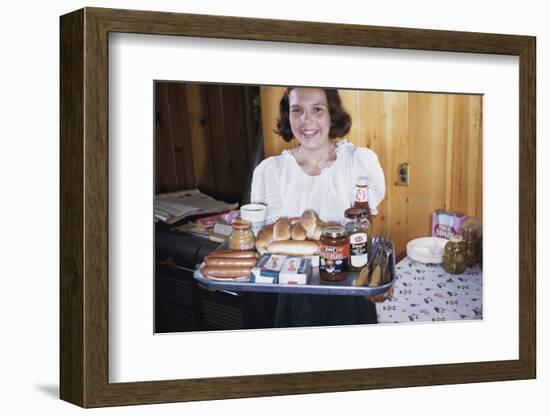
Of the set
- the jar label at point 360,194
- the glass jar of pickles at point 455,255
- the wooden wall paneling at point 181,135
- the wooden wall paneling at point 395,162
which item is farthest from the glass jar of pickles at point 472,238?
the wooden wall paneling at point 181,135

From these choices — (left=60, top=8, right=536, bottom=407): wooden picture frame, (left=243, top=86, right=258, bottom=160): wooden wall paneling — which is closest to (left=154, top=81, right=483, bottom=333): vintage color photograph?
(left=243, top=86, right=258, bottom=160): wooden wall paneling

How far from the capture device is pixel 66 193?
1738mm

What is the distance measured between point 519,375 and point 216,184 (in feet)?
2.65

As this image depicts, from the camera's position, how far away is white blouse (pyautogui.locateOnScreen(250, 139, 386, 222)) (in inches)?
72.1

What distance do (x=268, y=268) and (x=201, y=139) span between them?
291mm

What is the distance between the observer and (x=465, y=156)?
1.97 m

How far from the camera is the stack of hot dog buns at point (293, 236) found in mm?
1843

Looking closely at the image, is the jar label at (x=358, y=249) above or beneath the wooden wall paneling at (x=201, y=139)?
beneath

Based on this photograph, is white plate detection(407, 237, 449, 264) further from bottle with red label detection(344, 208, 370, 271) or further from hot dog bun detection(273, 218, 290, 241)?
hot dog bun detection(273, 218, 290, 241)

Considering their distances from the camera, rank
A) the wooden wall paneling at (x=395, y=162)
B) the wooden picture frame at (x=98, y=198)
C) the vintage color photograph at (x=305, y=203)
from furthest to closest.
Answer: the wooden wall paneling at (x=395, y=162)
the vintage color photograph at (x=305, y=203)
the wooden picture frame at (x=98, y=198)

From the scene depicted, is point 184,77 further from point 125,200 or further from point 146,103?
point 125,200

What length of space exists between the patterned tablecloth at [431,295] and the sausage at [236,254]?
0.95 feet

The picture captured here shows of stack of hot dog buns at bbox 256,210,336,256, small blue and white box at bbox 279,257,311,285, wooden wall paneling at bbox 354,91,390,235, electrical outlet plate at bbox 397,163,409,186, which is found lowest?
small blue and white box at bbox 279,257,311,285

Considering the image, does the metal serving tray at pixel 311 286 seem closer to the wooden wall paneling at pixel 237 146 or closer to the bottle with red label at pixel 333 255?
the bottle with red label at pixel 333 255
